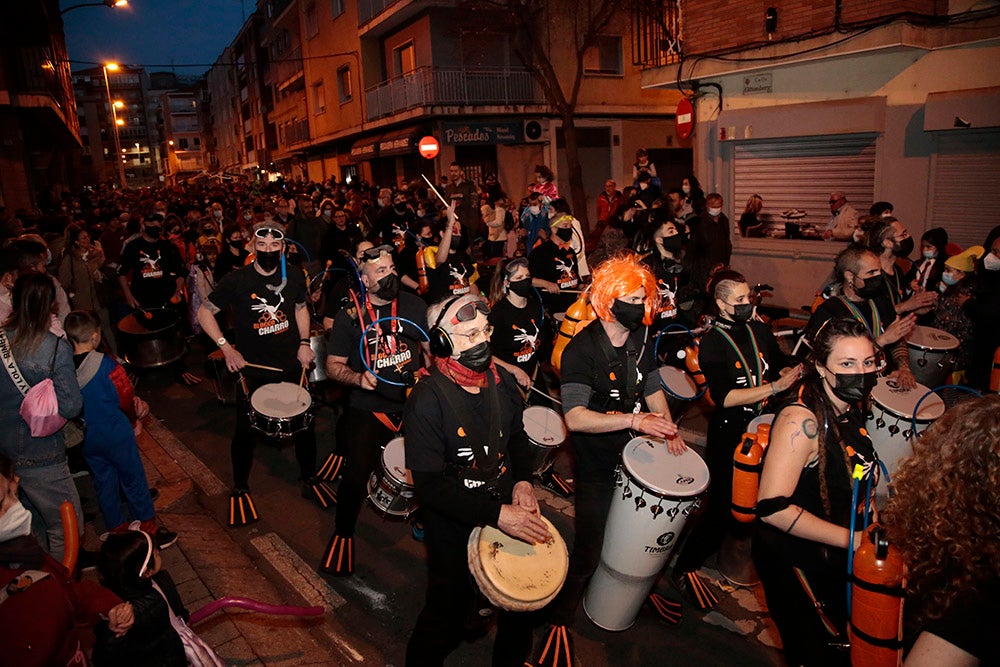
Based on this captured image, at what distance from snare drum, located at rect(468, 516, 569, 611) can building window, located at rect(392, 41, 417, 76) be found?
81.5 ft

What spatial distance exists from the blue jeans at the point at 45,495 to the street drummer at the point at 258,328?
138cm

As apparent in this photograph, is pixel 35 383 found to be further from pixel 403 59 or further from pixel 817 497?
pixel 403 59

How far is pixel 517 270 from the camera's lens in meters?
5.95

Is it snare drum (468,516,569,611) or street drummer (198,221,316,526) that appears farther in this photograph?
street drummer (198,221,316,526)

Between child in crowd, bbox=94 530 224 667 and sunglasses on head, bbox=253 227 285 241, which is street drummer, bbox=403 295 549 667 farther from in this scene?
sunglasses on head, bbox=253 227 285 241

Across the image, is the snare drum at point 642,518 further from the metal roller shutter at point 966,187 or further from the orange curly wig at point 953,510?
the metal roller shutter at point 966,187

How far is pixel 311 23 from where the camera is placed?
35.3 meters

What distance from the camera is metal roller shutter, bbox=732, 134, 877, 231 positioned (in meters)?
12.2

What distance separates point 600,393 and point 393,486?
4.53ft

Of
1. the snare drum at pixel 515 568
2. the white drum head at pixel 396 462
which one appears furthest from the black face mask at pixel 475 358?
the white drum head at pixel 396 462

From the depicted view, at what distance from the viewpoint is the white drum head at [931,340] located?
5.68 m

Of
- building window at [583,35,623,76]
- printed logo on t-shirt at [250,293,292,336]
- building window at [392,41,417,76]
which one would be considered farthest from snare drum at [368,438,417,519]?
building window at [392,41,417,76]

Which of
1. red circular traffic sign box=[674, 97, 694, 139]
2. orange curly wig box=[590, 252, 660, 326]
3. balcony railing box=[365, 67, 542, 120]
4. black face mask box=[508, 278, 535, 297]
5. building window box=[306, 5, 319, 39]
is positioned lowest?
black face mask box=[508, 278, 535, 297]

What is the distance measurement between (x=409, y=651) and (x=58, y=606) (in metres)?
1.49
